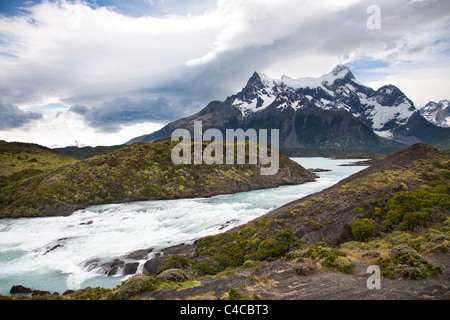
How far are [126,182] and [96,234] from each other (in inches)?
1224

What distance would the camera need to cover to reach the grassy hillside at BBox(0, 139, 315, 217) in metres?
54.8

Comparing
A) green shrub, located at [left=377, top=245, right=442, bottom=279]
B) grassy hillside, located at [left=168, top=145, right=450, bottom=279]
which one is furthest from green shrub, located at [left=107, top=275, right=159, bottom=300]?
green shrub, located at [left=377, top=245, right=442, bottom=279]

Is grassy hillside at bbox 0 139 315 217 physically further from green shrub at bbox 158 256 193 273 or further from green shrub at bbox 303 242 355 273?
green shrub at bbox 303 242 355 273

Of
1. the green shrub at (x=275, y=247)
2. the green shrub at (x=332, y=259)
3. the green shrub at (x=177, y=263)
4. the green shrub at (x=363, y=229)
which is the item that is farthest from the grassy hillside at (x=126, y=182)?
the green shrub at (x=332, y=259)

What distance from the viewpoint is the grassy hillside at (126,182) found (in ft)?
180

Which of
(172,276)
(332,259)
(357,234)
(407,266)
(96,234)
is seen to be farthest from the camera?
(96,234)

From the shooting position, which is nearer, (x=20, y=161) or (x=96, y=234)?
(x=96, y=234)

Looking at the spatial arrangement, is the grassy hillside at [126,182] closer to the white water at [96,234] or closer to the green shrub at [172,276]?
the white water at [96,234]

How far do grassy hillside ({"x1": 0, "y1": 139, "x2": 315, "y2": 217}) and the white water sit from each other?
14.4 ft

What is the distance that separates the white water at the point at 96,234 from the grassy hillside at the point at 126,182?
439cm

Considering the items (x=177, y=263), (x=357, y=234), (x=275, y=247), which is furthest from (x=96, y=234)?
(x=357, y=234)

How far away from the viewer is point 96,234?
37.2 meters

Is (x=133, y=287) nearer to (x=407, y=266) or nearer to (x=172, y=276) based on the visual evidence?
(x=172, y=276)
